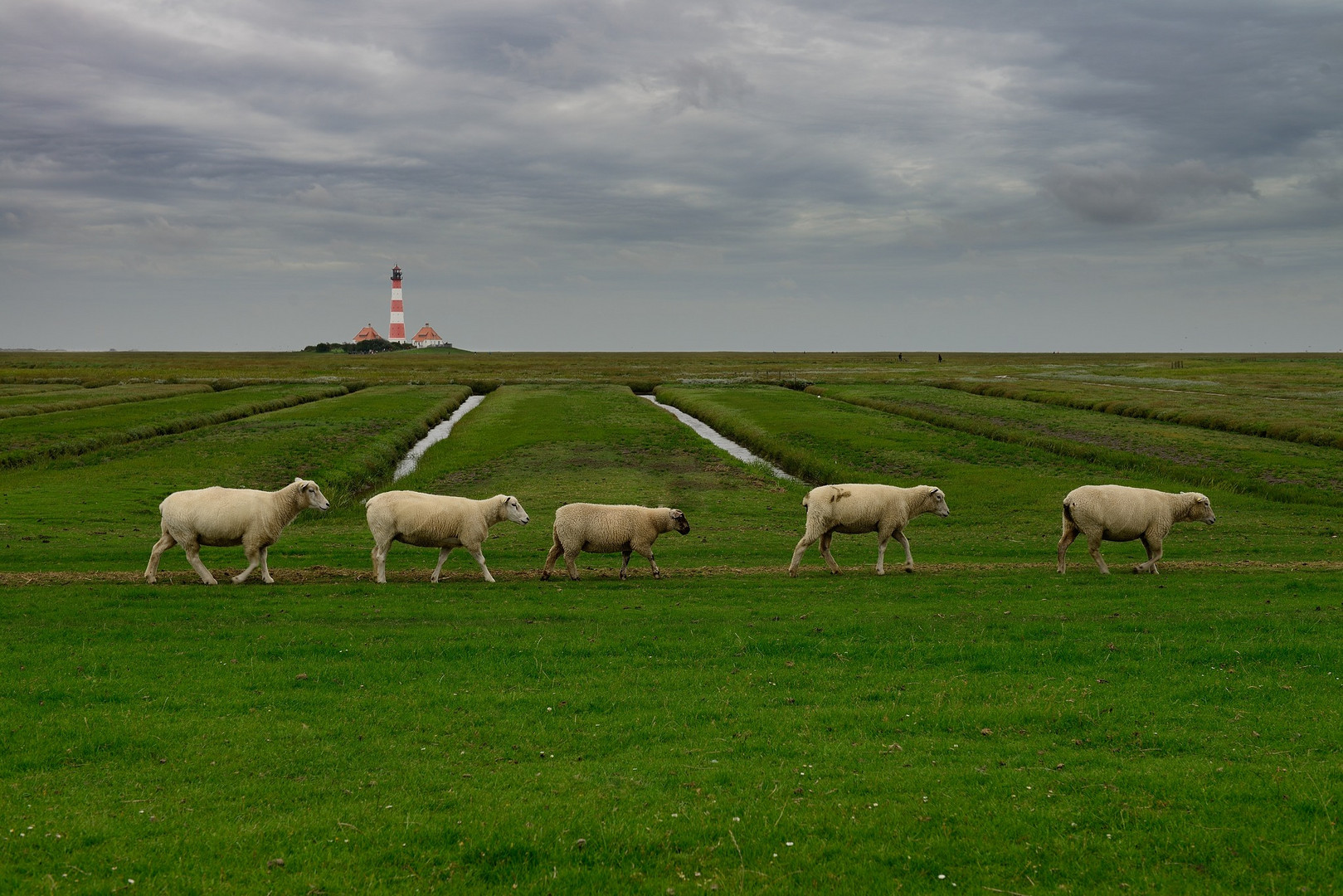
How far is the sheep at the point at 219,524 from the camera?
22.8m

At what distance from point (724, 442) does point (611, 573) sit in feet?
136

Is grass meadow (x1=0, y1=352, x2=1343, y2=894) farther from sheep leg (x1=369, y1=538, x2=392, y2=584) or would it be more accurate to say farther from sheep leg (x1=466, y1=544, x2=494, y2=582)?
sheep leg (x1=466, y1=544, x2=494, y2=582)

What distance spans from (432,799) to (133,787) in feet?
11.7

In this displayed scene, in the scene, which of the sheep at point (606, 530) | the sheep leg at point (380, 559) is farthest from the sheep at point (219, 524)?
the sheep at point (606, 530)

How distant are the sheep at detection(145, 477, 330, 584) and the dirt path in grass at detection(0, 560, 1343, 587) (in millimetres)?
518

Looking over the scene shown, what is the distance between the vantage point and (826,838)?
378 inches

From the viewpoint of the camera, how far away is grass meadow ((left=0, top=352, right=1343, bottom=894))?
30.1 feet

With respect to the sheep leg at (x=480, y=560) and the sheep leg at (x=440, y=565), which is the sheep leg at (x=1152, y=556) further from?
the sheep leg at (x=440, y=565)

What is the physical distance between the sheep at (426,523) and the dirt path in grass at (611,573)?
0.77 metres

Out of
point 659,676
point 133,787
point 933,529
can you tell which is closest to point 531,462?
point 933,529

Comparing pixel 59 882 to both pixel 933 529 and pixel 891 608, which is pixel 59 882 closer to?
pixel 891 608

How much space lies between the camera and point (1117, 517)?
24.8 metres

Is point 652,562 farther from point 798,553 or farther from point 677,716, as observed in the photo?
point 677,716

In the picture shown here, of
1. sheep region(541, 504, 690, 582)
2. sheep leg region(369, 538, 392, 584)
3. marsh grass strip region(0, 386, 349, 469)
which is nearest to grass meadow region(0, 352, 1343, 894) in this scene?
sheep leg region(369, 538, 392, 584)
